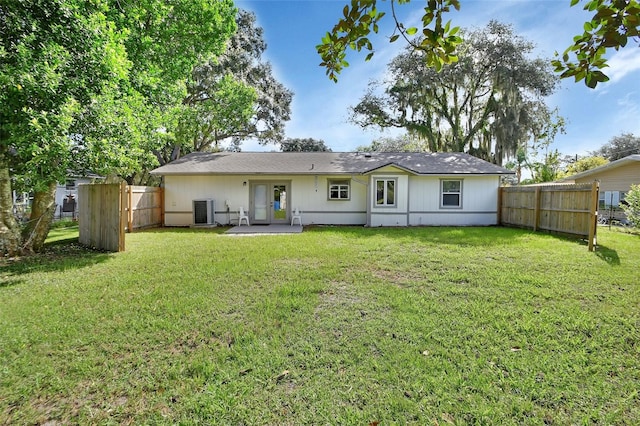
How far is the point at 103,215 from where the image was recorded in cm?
752

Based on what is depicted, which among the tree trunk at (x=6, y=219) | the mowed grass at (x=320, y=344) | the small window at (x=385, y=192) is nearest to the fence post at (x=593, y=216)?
the mowed grass at (x=320, y=344)

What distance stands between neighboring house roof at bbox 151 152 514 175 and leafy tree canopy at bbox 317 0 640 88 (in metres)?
10.5

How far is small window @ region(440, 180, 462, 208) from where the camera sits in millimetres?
12992

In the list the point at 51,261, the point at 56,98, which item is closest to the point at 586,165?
the point at 56,98

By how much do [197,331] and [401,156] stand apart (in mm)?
14113

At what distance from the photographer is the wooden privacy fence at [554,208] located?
27.2ft

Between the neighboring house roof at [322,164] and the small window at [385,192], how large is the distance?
72cm

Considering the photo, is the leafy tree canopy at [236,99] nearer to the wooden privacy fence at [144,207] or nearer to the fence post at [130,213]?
the wooden privacy fence at [144,207]

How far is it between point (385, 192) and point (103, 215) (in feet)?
31.9

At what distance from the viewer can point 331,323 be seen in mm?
3441

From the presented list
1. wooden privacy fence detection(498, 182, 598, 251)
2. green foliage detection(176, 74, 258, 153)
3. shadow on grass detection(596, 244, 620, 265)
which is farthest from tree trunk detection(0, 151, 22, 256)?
wooden privacy fence detection(498, 182, 598, 251)

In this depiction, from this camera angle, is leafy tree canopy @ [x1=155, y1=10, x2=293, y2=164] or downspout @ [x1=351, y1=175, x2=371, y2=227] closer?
downspout @ [x1=351, y1=175, x2=371, y2=227]

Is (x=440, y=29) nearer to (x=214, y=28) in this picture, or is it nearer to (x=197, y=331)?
(x=197, y=331)

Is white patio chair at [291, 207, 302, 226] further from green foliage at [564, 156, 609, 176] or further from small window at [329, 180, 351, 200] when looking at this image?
green foliage at [564, 156, 609, 176]
